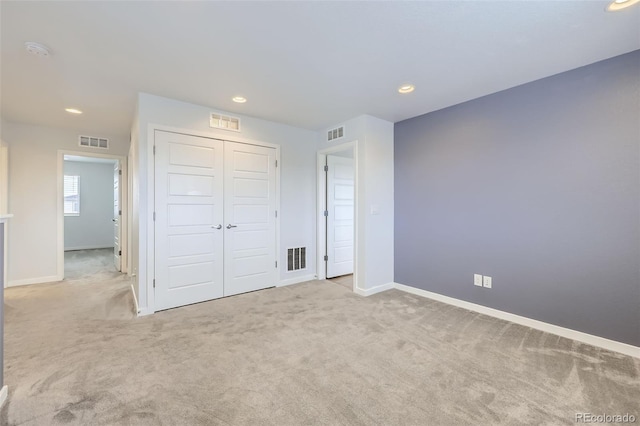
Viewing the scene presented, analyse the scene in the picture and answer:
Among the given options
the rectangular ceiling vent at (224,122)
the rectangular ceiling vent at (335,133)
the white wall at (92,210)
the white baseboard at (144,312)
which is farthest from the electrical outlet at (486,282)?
the white wall at (92,210)

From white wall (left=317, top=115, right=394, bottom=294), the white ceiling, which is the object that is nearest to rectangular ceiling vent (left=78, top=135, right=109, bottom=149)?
the white ceiling

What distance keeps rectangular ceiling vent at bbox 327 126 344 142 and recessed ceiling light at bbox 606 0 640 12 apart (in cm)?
280

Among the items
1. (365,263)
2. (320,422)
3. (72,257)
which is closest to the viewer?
(320,422)

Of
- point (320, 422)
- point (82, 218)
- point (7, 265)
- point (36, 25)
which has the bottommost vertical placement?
point (320, 422)

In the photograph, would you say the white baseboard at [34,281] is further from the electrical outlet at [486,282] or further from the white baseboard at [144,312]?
the electrical outlet at [486,282]

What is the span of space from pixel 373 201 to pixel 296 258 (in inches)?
60.6

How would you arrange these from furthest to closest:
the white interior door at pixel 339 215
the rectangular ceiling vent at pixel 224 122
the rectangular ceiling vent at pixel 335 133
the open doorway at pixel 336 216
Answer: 1. the white interior door at pixel 339 215
2. the open doorway at pixel 336 216
3. the rectangular ceiling vent at pixel 335 133
4. the rectangular ceiling vent at pixel 224 122

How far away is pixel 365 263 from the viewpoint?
378cm

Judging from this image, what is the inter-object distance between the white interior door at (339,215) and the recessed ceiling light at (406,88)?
184 cm

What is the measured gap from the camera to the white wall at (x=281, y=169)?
10.0 ft

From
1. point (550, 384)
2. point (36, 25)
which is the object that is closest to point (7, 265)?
point (36, 25)

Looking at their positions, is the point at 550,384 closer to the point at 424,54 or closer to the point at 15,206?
the point at 424,54

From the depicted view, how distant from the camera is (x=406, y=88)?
9.61 ft

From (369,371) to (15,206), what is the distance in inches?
220
